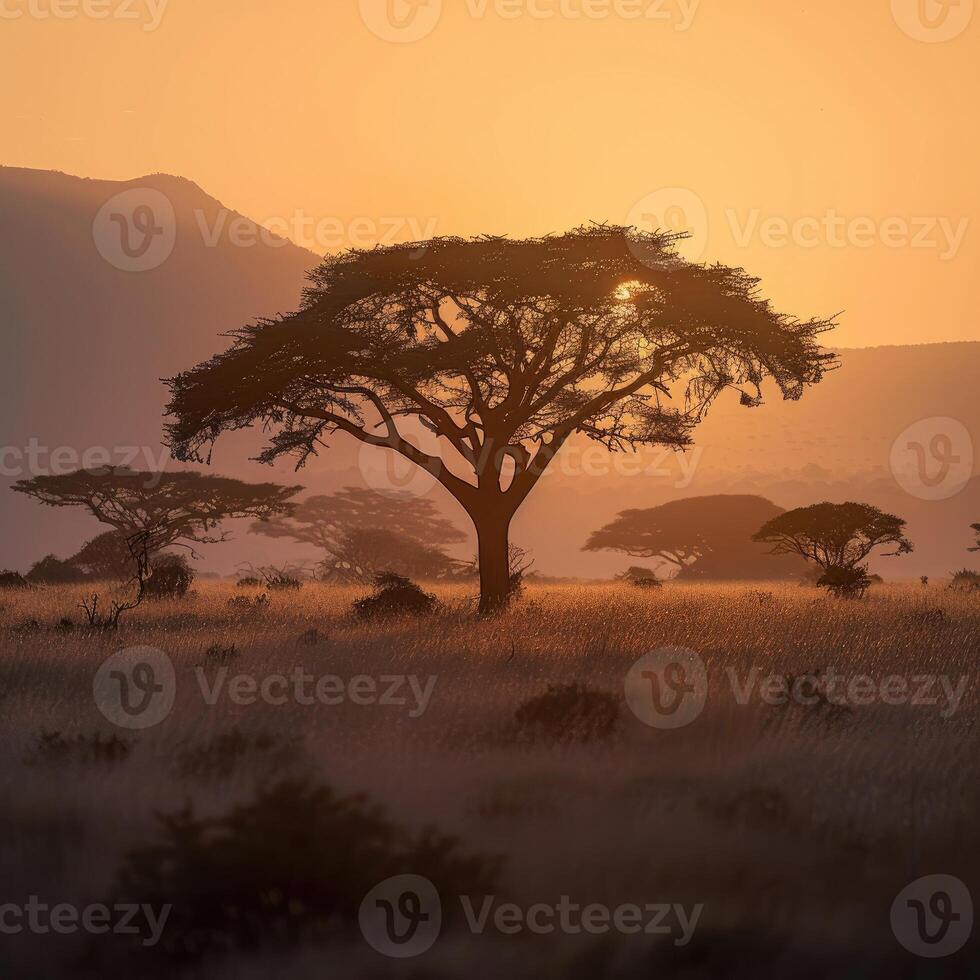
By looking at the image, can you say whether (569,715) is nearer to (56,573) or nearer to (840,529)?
(840,529)

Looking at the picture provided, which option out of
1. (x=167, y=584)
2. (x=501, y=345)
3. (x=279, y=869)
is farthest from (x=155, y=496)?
(x=279, y=869)

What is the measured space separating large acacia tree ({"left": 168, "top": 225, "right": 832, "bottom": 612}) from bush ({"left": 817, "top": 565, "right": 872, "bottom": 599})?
315 inches

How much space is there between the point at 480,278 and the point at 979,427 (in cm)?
16933

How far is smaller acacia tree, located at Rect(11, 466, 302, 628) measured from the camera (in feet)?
146

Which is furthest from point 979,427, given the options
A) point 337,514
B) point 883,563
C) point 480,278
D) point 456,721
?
point 456,721

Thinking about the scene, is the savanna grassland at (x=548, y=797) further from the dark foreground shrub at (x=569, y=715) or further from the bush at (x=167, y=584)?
the bush at (x=167, y=584)

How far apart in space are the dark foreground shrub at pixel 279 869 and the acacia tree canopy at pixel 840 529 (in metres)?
32.6

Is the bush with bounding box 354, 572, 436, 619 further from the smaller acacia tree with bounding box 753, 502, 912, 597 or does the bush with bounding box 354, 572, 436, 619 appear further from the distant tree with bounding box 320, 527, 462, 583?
the distant tree with bounding box 320, 527, 462, 583

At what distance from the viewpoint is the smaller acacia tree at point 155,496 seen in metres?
44.5

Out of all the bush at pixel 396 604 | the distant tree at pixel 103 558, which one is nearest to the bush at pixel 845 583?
the bush at pixel 396 604

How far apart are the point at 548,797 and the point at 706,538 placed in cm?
5580

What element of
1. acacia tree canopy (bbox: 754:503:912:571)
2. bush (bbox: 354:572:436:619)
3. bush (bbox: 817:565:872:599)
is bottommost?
bush (bbox: 354:572:436:619)

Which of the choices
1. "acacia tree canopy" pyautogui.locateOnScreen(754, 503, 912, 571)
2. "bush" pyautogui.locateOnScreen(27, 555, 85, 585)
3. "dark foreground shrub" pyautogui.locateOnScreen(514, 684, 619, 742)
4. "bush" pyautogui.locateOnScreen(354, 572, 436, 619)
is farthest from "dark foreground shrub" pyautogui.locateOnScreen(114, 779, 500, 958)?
"bush" pyautogui.locateOnScreen(27, 555, 85, 585)

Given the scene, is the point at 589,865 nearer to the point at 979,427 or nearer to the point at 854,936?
the point at 854,936
